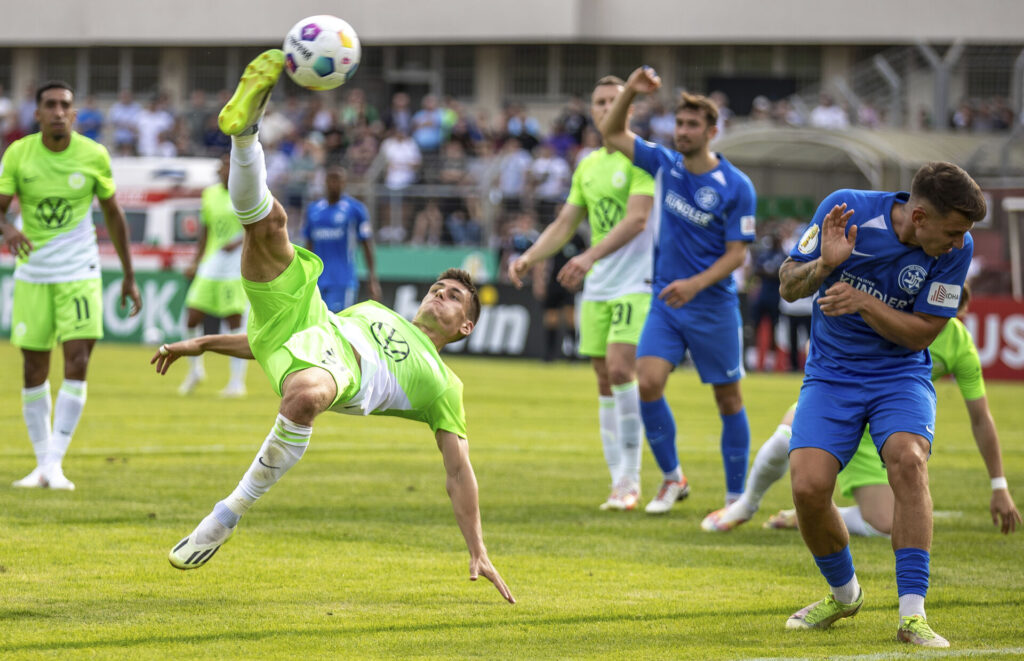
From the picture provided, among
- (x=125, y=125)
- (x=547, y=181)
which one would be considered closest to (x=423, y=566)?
(x=547, y=181)

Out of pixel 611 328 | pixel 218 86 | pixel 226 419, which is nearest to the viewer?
pixel 611 328

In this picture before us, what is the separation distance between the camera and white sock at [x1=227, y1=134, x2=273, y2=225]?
6.26 m

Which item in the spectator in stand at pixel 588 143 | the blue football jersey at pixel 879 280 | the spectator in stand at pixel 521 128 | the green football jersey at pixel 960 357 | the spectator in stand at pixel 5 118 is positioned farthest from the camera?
the spectator in stand at pixel 5 118

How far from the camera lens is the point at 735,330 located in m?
9.48

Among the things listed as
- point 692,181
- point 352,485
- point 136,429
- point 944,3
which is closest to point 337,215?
point 136,429

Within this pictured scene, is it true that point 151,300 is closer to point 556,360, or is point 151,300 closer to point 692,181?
Answer: point 556,360

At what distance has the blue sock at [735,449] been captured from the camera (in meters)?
9.48

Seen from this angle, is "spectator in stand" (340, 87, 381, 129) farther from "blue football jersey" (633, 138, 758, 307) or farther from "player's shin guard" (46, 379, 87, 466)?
"blue football jersey" (633, 138, 758, 307)

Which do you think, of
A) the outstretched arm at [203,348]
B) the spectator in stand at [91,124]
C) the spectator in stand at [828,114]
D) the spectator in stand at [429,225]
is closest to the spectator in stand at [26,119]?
the spectator in stand at [91,124]

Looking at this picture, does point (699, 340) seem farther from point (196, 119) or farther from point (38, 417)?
point (196, 119)

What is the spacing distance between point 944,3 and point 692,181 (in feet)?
100

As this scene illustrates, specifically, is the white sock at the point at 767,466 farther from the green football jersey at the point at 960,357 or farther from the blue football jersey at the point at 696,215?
the blue football jersey at the point at 696,215

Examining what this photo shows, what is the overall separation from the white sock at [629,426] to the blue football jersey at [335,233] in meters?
7.76

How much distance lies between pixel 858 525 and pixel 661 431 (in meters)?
1.39
